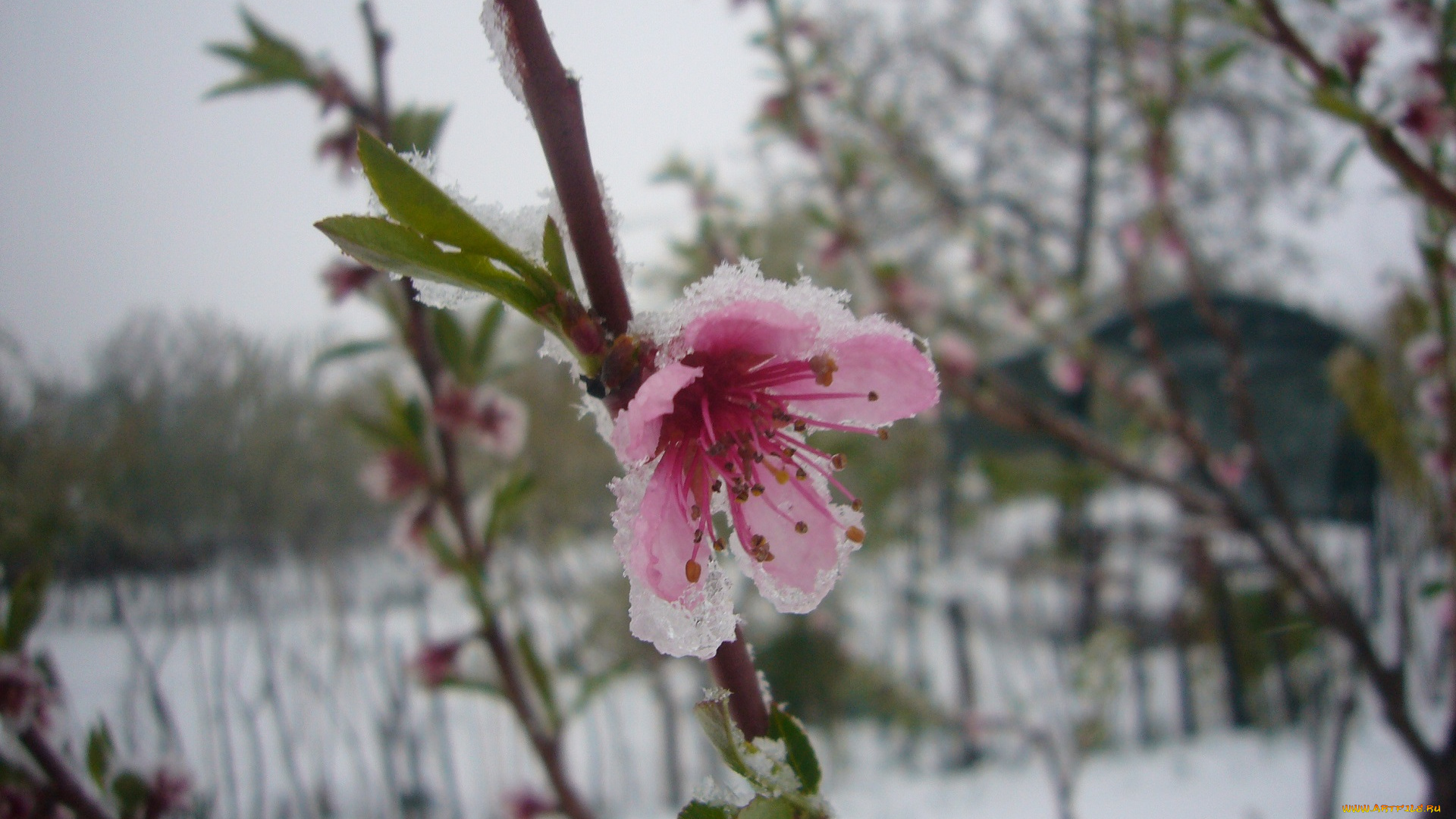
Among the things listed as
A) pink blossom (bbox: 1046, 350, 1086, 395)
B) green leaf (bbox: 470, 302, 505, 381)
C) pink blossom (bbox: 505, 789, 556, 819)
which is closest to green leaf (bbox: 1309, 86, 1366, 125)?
green leaf (bbox: 470, 302, 505, 381)

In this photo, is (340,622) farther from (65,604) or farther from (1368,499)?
(1368,499)

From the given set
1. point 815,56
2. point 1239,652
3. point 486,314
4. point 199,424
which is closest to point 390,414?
point 486,314

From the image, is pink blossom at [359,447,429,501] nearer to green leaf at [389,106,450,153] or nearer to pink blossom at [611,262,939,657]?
green leaf at [389,106,450,153]

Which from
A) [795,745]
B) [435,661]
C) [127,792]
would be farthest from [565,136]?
[435,661]

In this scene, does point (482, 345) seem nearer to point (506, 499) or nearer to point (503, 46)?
point (506, 499)

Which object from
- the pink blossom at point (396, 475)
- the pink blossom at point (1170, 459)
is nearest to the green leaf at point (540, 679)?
the pink blossom at point (396, 475)

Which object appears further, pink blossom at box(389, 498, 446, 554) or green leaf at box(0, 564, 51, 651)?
pink blossom at box(389, 498, 446, 554)
